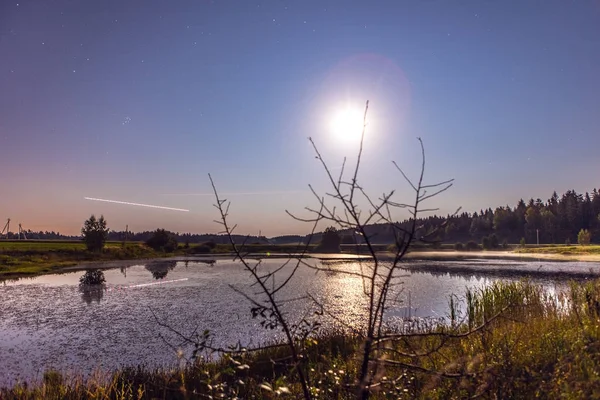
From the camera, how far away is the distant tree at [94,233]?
61.2m

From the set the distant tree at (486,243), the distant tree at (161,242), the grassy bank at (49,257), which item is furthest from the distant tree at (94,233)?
the distant tree at (486,243)

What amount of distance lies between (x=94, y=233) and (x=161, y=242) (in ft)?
60.2

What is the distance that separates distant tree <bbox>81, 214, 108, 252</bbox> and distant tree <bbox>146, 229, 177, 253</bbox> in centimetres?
1610

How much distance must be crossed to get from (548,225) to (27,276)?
12352cm

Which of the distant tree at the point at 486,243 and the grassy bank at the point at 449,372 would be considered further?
the distant tree at the point at 486,243

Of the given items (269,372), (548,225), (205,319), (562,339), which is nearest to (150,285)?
(205,319)

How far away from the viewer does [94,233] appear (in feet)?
204

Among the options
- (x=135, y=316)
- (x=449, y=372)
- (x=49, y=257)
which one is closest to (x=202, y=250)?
(x=49, y=257)

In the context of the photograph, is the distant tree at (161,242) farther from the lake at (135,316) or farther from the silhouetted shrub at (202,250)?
the lake at (135,316)

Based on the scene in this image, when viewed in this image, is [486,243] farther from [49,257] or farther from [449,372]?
[449,372]

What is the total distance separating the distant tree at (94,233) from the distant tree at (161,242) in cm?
1610

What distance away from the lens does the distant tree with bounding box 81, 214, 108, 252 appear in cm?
6122

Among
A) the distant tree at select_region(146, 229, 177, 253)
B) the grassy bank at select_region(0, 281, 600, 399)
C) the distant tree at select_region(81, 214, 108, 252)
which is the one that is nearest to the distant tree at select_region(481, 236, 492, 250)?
the distant tree at select_region(146, 229, 177, 253)

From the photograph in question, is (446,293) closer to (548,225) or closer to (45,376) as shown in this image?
(45,376)
